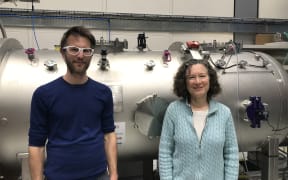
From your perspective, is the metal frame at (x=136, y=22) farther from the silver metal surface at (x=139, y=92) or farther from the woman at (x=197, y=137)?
the woman at (x=197, y=137)

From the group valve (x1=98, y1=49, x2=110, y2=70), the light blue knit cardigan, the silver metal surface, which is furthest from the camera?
valve (x1=98, y1=49, x2=110, y2=70)

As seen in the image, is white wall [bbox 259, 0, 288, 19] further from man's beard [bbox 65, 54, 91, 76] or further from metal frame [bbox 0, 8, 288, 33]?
man's beard [bbox 65, 54, 91, 76]

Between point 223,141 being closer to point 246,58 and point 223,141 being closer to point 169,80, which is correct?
point 169,80

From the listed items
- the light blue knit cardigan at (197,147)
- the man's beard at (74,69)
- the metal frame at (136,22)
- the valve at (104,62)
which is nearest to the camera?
the man's beard at (74,69)

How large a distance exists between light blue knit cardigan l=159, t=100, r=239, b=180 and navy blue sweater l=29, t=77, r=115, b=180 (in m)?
0.33

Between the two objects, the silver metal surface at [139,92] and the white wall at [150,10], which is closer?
the silver metal surface at [139,92]

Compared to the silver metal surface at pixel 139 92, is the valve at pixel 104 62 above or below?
above

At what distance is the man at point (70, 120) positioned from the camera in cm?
112

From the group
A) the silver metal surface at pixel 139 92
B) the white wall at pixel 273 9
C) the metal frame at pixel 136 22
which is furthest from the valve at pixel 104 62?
the white wall at pixel 273 9

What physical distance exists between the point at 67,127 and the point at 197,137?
0.53m

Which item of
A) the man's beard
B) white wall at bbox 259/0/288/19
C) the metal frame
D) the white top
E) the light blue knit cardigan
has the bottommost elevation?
the light blue knit cardigan

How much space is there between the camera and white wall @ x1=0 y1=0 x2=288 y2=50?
2566mm

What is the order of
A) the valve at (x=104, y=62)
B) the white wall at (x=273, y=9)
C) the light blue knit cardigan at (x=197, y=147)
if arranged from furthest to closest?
the white wall at (x=273, y=9) → the valve at (x=104, y=62) → the light blue knit cardigan at (x=197, y=147)

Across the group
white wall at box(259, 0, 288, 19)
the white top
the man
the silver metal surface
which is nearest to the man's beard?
the man
